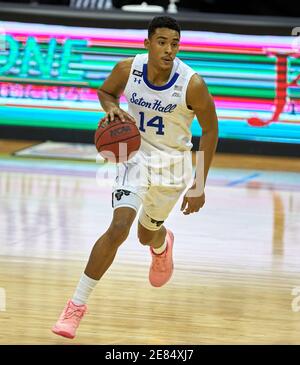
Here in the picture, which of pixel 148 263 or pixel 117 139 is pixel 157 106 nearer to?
pixel 117 139

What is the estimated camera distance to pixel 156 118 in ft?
18.9

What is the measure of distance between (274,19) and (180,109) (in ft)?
21.2

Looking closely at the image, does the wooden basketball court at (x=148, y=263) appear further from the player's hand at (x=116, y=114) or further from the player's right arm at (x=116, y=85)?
the player's right arm at (x=116, y=85)

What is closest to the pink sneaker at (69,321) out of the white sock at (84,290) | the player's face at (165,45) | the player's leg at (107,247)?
the white sock at (84,290)

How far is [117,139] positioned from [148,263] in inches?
82.6

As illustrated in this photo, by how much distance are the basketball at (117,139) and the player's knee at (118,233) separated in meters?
0.45

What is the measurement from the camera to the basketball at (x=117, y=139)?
5.45m

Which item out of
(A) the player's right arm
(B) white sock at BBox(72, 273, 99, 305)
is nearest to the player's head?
(A) the player's right arm

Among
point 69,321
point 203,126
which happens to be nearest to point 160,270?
point 203,126

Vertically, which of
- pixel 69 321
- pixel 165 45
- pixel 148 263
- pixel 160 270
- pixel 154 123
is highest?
pixel 165 45

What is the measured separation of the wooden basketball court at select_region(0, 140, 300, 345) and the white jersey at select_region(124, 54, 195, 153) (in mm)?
992

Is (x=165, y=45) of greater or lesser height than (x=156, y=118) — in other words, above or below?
above

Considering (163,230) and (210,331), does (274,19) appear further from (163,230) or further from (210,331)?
(210,331)

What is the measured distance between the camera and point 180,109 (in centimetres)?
573
